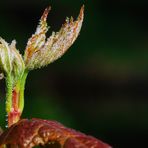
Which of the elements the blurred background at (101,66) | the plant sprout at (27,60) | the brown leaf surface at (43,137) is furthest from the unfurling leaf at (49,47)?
the blurred background at (101,66)

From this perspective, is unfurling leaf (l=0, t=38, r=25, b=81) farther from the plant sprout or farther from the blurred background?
the blurred background

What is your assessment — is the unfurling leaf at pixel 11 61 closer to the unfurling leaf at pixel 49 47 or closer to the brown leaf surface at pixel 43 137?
the unfurling leaf at pixel 49 47

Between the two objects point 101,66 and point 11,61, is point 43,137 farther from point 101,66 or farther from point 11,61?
point 101,66

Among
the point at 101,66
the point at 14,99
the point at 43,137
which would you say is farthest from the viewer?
the point at 101,66

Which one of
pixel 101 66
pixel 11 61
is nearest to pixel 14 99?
pixel 11 61

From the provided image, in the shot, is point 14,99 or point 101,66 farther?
point 101,66

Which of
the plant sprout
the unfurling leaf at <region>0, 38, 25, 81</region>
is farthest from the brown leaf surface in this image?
the unfurling leaf at <region>0, 38, 25, 81</region>
